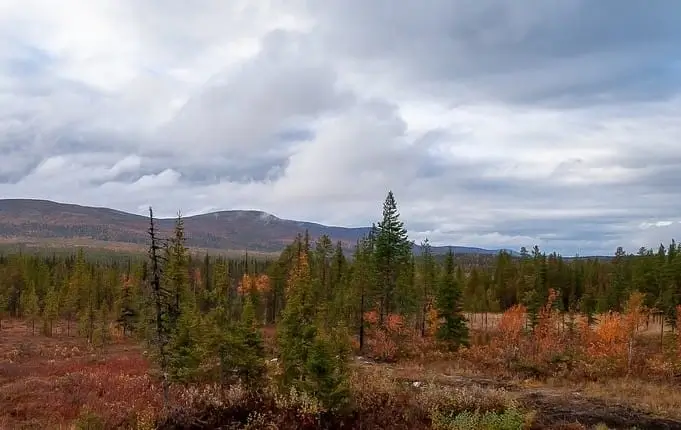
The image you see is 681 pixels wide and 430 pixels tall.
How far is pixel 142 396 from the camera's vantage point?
73.7ft

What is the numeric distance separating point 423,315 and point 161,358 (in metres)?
49.1

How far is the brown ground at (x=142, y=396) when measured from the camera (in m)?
19.2

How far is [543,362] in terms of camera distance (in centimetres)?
3500

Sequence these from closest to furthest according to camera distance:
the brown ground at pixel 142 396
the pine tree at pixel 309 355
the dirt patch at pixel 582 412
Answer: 1. the pine tree at pixel 309 355
2. the dirt patch at pixel 582 412
3. the brown ground at pixel 142 396

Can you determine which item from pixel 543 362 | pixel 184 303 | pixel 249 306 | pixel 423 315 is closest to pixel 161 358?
pixel 249 306

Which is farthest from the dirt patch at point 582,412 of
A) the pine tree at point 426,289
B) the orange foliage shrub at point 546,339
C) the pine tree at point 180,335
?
the pine tree at point 426,289

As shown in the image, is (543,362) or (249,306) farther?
(543,362)

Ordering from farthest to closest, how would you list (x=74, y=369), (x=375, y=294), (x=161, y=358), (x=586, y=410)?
(x=375, y=294) → (x=74, y=369) → (x=586, y=410) → (x=161, y=358)

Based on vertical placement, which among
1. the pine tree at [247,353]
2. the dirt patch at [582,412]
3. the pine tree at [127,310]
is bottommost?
the pine tree at [127,310]

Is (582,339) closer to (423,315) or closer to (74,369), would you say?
(423,315)

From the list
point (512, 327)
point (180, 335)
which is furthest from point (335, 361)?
point (512, 327)

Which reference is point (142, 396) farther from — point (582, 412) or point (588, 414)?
point (588, 414)

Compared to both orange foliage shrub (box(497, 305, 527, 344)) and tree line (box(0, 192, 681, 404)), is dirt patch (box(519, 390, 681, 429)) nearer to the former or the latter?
tree line (box(0, 192, 681, 404))

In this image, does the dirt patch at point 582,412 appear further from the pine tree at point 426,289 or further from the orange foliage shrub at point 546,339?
the pine tree at point 426,289
